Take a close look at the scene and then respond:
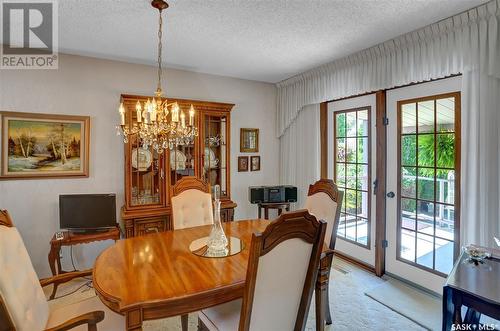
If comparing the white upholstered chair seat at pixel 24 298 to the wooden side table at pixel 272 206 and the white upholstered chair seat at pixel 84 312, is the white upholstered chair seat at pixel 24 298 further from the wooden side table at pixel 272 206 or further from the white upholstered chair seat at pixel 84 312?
the wooden side table at pixel 272 206

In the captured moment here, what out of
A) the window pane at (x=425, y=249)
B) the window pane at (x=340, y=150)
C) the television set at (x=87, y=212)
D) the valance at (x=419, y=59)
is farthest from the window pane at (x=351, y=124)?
the television set at (x=87, y=212)

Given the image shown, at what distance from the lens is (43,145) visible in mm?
3059

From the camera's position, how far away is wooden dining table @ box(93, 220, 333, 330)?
126 cm

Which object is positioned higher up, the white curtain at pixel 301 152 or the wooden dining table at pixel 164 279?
the white curtain at pixel 301 152

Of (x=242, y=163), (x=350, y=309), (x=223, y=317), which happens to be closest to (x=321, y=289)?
(x=223, y=317)

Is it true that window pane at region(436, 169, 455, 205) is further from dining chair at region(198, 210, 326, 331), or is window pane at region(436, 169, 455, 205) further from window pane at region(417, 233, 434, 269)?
dining chair at region(198, 210, 326, 331)

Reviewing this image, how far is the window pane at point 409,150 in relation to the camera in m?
2.81

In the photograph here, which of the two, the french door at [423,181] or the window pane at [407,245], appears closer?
the french door at [423,181]

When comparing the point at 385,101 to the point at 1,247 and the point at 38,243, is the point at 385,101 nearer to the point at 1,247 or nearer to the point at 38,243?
the point at 1,247

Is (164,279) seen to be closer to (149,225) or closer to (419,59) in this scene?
(149,225)

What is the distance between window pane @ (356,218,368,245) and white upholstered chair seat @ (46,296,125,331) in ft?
9.21

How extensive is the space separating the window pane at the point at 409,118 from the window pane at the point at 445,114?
0.72 feet

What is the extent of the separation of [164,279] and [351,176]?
2.79m

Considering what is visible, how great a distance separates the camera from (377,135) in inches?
123
